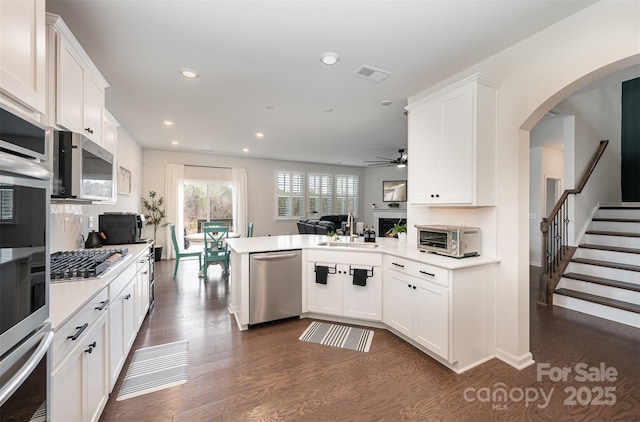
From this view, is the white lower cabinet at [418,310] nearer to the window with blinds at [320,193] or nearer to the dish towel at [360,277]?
the dish towel at [360,277]

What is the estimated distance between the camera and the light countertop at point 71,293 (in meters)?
1.22

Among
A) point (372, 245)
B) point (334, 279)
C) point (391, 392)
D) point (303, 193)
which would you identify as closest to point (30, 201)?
point (391, 392)

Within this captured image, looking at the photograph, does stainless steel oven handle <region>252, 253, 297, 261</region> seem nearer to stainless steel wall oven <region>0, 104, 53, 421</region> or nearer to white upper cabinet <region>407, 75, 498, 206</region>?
white upper cabinet <region>407, 75, 498, 206</region>

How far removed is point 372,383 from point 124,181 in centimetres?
524

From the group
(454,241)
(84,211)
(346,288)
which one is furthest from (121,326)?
(454,241)

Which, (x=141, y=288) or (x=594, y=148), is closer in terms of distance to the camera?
(x=141, y=288)

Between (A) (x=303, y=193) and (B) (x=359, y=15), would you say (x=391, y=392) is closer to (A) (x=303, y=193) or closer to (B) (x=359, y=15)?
(B) (x=359, y=15)

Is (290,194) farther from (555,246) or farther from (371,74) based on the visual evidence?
(555,246)

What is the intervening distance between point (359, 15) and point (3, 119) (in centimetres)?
200

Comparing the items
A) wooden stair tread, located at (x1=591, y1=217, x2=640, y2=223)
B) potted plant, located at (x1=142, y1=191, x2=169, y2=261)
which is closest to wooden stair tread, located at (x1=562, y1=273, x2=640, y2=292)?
wooden stair tread, located at (x1=591, y1=217, x2=640, y2=223)

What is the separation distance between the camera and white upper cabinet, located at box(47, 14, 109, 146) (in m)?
1.68

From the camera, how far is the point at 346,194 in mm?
9836

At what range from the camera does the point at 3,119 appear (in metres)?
0.86

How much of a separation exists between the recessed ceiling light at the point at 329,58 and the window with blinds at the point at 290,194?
606 centimetres
